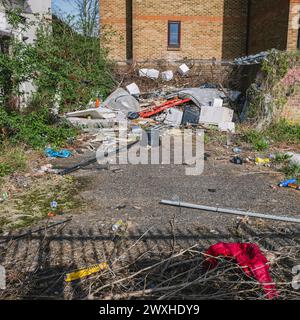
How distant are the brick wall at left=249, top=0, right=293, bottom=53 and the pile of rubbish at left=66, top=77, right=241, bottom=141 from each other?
Result: 2.97 m

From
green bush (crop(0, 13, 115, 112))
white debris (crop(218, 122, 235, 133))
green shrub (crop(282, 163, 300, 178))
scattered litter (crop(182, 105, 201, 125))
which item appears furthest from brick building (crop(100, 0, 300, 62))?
green shrub (crop(282, 163, 300, 178))

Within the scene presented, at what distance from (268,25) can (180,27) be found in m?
4.59

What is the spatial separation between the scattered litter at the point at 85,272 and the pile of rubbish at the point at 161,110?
284 inches

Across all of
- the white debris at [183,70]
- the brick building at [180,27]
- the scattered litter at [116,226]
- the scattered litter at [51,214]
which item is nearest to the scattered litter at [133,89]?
the white debris at [183,70]

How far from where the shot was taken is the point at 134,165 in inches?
291

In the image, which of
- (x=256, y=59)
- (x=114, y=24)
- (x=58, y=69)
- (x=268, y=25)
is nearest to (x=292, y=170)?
Result: (x=256, y=59)

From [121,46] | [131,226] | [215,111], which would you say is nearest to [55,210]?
[131,226]

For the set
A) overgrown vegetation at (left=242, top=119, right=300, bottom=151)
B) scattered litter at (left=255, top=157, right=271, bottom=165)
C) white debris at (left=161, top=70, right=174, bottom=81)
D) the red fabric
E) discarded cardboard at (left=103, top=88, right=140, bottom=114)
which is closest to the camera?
the red fabric

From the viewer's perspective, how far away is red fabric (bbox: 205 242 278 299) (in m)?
2.76

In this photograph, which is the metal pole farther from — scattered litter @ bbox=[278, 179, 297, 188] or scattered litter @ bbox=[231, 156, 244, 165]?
scattered litter @ bbox=[231, 156, 244, 165]

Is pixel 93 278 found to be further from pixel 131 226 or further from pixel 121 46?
pixel 121 46

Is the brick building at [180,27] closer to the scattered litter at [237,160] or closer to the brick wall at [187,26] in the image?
the brick wall at [187,26]

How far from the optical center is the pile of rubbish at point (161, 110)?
10.7 m

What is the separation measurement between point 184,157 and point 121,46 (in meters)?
11.9
